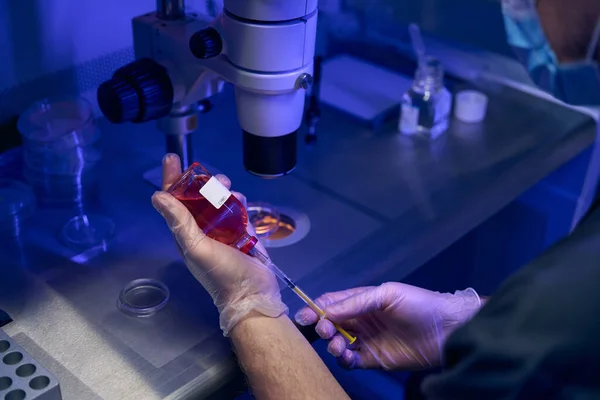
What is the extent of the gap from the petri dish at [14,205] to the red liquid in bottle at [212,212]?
338 mm

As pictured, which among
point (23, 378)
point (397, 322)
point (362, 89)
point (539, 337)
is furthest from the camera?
point (362, 89)

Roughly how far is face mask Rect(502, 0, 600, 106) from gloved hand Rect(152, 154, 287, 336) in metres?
0.45

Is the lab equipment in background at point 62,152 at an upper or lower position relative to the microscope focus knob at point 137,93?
lower

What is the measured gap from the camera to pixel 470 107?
4.94 ft

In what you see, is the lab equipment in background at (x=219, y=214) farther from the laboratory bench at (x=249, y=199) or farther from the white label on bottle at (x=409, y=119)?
the white label on bottle at (x=409, y=119)

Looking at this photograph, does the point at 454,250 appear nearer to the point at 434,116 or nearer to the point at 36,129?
the point at 434,116

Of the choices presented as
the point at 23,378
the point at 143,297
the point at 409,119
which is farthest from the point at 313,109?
the point at 23,378

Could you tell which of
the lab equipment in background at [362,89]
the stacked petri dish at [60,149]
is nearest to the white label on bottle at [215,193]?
the stacked petri dish at [60,149]

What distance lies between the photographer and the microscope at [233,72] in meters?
0.96

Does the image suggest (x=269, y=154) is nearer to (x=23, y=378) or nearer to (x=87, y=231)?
(x=87, y=231)

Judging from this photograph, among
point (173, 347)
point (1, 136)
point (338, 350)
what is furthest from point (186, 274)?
point (1, 136)

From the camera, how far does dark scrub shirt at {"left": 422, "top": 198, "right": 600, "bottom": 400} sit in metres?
0.61

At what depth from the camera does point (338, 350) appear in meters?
0.99

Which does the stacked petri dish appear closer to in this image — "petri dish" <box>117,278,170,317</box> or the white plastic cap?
"petri dish" <box>117,278,170,317</box>
